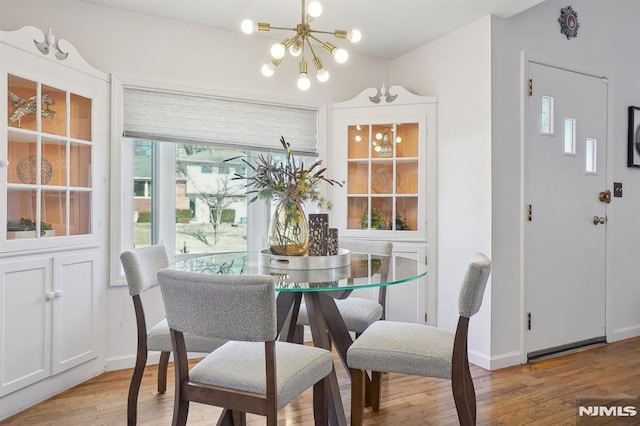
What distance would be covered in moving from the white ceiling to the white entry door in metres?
0.63

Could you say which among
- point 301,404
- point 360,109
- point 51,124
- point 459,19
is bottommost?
point 301,404

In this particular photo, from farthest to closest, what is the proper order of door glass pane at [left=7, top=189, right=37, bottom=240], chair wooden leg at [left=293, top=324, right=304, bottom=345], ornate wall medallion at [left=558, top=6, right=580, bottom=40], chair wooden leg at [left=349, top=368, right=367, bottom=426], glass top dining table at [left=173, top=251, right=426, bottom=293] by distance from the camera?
ornate wall medallion at [left=558, top=6, right=580, bottom=40] < chair wooden leg at [left=293, top=324, right=304, bottom=345] < door glass pane at [left=7, top=189, right=37, bottom=240] < chair wooden leg at [left=349, top=368, right=367, bottom=426] < glass top dining table at [left=173, top=251, right=426, bottom=293]

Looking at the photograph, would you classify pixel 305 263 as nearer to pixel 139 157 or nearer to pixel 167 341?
pixel 167 341

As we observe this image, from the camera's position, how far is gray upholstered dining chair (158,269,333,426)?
1.41m

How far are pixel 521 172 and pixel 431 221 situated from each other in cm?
73

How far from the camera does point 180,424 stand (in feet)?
5.16

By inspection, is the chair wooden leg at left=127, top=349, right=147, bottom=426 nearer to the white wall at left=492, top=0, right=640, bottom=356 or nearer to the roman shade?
the roman shade

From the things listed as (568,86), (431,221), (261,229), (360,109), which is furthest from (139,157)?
(568,86)

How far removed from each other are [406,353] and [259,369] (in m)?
0.64

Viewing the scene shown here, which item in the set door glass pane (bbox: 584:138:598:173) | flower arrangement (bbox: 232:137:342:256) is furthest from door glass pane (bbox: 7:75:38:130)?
Result: door glass pane (bbox: 584:138:598:173)

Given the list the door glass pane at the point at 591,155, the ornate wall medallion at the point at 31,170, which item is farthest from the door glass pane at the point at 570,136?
the ornate wall medallion at the point at 31,170

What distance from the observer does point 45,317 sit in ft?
8.07

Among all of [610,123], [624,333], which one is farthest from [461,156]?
[624,333]

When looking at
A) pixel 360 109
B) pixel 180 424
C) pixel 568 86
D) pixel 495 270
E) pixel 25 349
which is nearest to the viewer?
pixel 180 424
